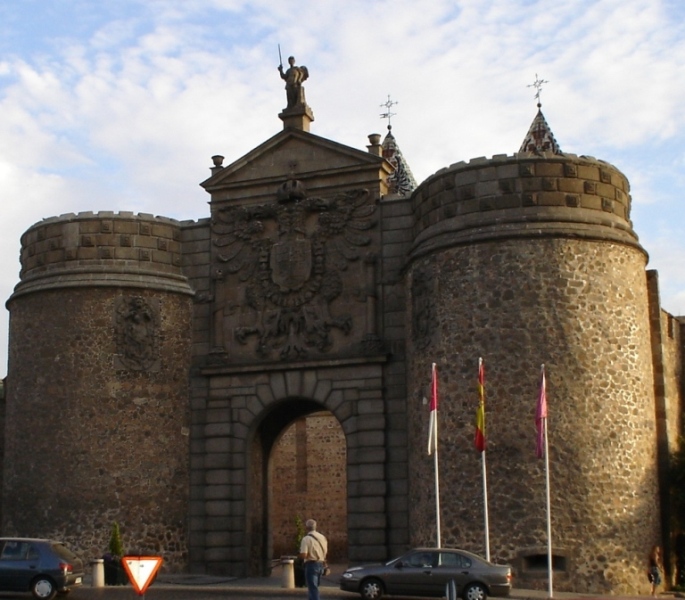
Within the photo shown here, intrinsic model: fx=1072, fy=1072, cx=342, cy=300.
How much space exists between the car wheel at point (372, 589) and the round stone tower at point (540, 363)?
321 centimetres

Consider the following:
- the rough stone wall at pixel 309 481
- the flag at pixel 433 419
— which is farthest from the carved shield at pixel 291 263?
the rough stone wall at pixel 309 481

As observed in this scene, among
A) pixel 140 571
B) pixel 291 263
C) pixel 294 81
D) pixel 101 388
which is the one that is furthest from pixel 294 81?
pixel 140 571

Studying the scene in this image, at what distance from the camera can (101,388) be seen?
25188 millimetres

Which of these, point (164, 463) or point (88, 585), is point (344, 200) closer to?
point (164, 463)

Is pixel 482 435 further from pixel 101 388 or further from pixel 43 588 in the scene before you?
pixel 101 388

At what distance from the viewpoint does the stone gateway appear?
21.4 meters

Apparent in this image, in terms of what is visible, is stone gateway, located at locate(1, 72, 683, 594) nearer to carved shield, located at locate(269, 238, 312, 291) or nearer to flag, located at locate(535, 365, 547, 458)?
carved shield, located at locate(269, 238, 312, 291)

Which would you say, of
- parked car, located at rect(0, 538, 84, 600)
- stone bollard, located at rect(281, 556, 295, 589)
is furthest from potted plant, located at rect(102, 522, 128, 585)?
parked car, located at rect(0, 538, 84, 600)

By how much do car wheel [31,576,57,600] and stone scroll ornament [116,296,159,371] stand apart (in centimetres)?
771

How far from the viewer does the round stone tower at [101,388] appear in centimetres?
2472

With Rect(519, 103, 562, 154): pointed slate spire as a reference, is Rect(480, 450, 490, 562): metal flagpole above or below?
below

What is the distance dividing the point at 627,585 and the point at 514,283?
6320mm

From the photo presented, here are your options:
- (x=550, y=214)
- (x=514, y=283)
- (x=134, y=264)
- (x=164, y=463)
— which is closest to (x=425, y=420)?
(x=514, y=283)

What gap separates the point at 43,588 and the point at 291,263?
987 centimetres
